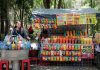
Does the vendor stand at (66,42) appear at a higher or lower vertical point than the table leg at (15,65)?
higher

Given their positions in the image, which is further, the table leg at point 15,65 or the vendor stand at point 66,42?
the vendor stand at point 66,42

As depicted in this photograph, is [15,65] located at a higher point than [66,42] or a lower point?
lower

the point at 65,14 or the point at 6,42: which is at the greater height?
the point at 65,14

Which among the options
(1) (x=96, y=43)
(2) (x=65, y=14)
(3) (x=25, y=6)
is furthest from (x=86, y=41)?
(3) (x=25, y=6)

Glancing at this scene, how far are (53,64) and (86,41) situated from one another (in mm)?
1934

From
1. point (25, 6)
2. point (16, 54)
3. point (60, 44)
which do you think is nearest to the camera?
point (16, 54)

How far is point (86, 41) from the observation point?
13344 millimetres

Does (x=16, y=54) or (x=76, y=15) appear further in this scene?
(x=76, y=15)

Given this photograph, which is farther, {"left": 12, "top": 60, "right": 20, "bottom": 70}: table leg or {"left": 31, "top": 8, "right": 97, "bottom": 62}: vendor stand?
{"left": 31, "top": 8, "right": 97, "bottom": 62}: vendor stand

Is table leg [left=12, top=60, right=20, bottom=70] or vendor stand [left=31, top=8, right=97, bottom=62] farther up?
vendor stand [left=31, top=8, right=97, bottom=62]

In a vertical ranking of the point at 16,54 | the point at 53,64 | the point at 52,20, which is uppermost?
the point at 52,20

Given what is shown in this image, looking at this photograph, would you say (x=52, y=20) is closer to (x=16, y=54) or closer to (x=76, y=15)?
(x=76, y=15)

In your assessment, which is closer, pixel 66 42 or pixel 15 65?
pixel 15 65

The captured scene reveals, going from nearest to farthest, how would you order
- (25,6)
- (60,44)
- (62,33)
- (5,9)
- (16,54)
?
(16,54) → (60,44) → (62,33) → (5,9) → (25,6)
